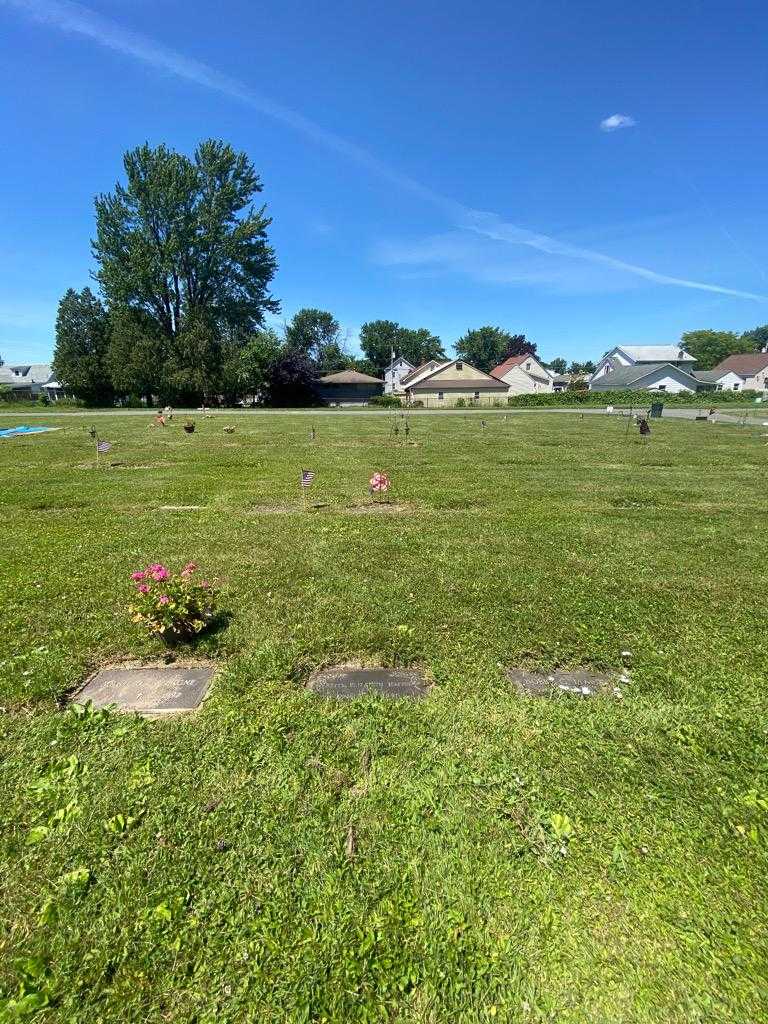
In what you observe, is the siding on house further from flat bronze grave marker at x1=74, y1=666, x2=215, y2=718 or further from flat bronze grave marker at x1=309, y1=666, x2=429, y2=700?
flat bronze grave marker at x1=74, y1=666, x2=215, y2=718

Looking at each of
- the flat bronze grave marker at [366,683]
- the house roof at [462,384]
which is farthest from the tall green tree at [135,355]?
the flat bronze grave marker at [366,683]

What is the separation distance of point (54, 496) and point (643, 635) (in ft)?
31.8

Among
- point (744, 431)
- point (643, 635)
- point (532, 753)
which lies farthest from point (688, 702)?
point (744, 431)

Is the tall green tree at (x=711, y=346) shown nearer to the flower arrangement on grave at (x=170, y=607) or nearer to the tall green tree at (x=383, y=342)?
the tall green tree at (x=383, y=342)

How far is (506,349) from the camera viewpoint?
316ft

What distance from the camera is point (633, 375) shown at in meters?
52.9

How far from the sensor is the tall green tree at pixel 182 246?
124ft

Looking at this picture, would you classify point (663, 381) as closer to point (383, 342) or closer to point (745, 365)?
point (745, 365)

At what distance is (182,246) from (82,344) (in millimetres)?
12063

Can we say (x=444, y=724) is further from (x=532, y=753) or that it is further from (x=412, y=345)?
(x=412, y=345)

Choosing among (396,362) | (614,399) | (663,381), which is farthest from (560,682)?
(396,362)

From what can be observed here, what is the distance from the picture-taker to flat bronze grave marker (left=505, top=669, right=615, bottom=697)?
10.2 feet

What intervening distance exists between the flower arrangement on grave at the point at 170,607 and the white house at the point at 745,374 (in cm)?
7011

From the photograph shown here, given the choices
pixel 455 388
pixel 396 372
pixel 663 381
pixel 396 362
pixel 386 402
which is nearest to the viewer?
pixel 455 388
